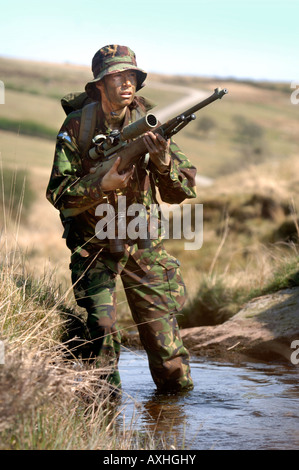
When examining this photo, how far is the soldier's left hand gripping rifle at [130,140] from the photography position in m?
5.39

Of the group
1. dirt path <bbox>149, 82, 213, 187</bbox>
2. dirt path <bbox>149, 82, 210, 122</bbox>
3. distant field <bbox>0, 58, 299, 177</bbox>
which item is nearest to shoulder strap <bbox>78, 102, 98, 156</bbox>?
distant field <bbox>0, 58, 299, 177</bbox>

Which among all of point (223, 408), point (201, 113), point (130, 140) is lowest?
point (223, 408)

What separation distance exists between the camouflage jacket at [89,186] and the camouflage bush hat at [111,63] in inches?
8.8

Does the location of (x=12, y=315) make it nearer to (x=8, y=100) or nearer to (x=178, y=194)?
(x=178, y=194)

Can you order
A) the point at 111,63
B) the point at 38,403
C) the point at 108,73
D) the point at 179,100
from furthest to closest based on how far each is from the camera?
the point at 179,100, the point at 111,63, the point at 108,73, the point at 38,403

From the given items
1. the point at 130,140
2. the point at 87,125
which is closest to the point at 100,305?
the point at 130,140

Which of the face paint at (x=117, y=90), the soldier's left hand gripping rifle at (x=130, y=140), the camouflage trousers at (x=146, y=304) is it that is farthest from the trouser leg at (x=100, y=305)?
the face paint at (x=117, y=90)

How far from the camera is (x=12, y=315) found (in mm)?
5105

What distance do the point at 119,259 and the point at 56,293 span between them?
0.55 metres

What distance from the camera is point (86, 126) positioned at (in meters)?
5.80

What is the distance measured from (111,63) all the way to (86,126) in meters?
0.53

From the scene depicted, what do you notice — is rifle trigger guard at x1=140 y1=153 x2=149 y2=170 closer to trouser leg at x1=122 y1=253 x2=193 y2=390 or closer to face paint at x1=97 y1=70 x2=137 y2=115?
face paint at x1=97 y1=70 x2=137 y2=115

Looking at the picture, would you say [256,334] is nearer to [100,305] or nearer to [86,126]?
[100,305]
